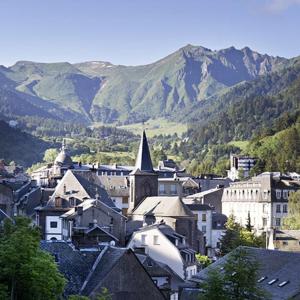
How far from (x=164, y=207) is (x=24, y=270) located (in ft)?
211

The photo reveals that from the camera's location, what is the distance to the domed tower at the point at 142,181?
112750mm

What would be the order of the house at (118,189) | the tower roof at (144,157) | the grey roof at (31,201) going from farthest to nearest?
the house at (118,189), the tower roof at (144,157), the grey roof at (31,201)

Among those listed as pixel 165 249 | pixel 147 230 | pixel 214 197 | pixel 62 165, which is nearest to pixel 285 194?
pixel 214 197

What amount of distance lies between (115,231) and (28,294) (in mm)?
49450

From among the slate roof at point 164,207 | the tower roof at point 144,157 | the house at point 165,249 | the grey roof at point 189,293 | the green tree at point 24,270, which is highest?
the tower roof at point 144,157

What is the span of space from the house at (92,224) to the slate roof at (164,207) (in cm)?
902

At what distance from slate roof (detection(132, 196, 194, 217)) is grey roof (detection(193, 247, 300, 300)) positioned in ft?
134

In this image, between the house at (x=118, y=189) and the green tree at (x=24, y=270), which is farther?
the house at (x=118, y=189)

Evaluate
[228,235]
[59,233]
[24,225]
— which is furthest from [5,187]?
[24,225]

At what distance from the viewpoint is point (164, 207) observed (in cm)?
9844

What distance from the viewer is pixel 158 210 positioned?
99.6 meters

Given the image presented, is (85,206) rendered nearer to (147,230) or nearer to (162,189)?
→ (147,230)

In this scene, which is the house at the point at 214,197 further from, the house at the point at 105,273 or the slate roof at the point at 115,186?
the house at the point at 105,273

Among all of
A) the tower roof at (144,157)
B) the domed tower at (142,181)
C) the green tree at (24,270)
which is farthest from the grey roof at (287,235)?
the green tree at (24,270)
